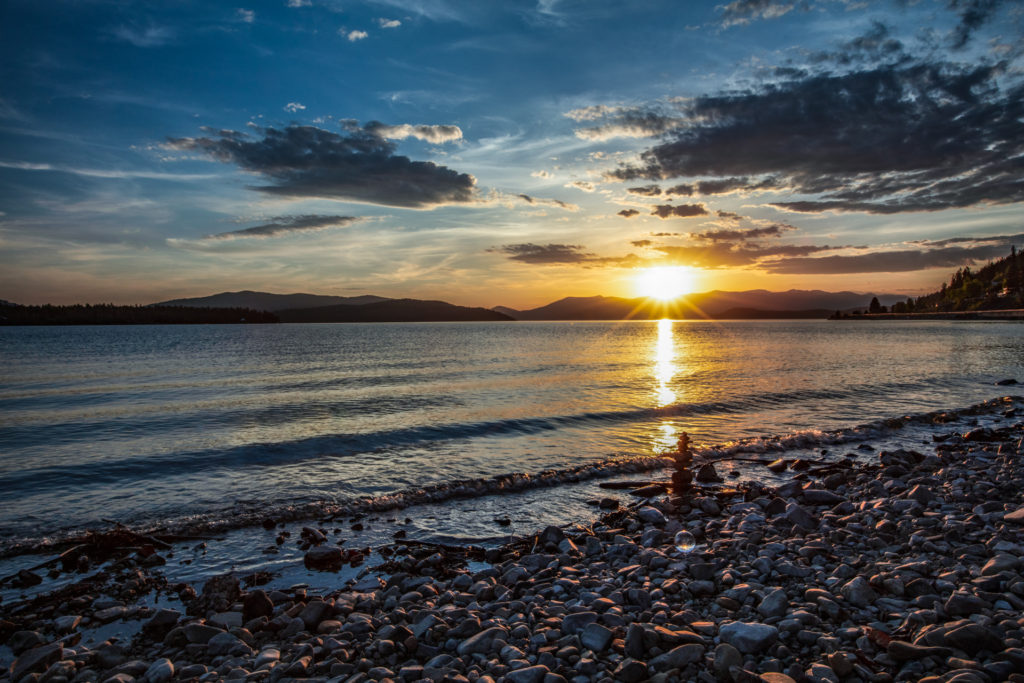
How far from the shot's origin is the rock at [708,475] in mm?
14346

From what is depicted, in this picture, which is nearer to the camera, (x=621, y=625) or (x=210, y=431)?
(x=621, y=625)

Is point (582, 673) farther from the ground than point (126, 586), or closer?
farther from the ground

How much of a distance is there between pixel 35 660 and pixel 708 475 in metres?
14.0

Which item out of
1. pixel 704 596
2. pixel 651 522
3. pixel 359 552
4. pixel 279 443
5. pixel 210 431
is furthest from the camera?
pixel 210 431

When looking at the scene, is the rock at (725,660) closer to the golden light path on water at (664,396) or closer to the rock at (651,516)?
the rock at (651,516)

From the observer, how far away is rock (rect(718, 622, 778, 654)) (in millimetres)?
5809

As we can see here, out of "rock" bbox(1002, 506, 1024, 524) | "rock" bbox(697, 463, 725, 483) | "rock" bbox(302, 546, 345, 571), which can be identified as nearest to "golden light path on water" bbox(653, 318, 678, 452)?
"rock" bbox(697, 463, 725, 483)

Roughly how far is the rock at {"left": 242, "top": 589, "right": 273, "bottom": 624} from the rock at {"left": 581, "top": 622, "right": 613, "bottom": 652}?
4.78m

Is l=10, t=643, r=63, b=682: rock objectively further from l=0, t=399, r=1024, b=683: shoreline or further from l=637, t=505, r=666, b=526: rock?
l=637, t=505, r=666, b=526: rock

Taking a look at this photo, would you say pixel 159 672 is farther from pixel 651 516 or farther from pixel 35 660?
pixel 651 516

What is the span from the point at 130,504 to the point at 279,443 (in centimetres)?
642

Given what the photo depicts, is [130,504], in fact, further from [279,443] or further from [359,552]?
[359,552]

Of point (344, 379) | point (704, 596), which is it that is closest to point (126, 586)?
point (704, 596)

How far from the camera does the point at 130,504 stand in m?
13.6
